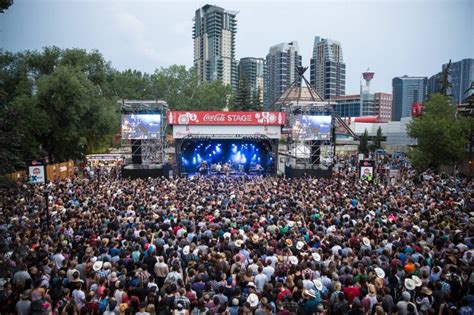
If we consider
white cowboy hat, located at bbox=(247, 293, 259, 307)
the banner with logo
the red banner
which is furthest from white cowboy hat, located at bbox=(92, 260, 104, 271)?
the red banner

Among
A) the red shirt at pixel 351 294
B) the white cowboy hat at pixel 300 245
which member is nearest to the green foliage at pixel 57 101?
the white cowboy hat at pixel 300 245

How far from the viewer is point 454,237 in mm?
9883

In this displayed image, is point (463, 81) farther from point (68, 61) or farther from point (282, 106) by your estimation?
point (68, 61)

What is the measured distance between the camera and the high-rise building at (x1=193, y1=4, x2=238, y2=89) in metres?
186

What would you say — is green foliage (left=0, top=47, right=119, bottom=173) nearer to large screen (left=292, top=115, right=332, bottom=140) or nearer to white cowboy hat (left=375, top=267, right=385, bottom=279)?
large screen (left=292, top=115, right=332, bottom=140)

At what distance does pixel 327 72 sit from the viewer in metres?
Answer: 187

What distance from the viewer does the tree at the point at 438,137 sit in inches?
1072

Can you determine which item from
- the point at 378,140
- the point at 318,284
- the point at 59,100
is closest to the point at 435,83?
the point at 378,140

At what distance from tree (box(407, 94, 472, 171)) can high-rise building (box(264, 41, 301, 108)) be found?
136544mm

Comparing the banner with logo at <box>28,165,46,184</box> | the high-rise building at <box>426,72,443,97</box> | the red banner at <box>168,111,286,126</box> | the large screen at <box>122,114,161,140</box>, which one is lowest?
the banner with logo at <box>28,165,46,184</box>

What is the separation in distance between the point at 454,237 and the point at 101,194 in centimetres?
1500

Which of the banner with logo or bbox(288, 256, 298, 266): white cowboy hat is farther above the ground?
the banner with logo

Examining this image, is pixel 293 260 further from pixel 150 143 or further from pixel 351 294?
pixel 150 143

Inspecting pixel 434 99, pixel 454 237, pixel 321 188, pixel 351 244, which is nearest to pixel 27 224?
pixel 351 244
